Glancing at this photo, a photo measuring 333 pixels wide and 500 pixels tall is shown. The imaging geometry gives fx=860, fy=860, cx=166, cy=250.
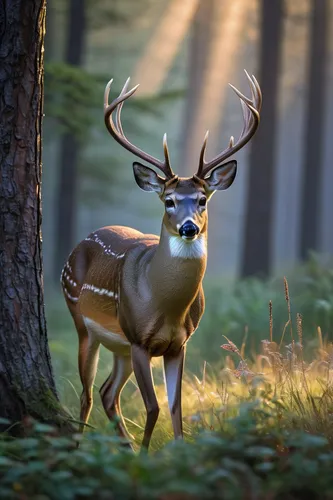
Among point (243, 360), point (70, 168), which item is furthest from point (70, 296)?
point (70, 168)

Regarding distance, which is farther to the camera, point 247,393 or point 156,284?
point 247,393

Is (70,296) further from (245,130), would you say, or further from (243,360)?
(243,360)

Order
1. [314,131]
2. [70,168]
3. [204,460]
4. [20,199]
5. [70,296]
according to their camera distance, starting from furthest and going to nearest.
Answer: [314,131] < [70,168] < [70,296] < [20,199] < [204,460]

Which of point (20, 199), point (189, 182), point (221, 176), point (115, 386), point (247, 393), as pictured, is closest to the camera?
point (20, 199)

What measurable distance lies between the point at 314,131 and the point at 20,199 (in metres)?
14.6

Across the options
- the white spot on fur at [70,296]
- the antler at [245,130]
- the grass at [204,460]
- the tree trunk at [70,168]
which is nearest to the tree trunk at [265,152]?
the tree trunk at [70,168]

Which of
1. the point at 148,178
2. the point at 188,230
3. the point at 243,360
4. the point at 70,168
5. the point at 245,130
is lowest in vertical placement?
the point at 70,168

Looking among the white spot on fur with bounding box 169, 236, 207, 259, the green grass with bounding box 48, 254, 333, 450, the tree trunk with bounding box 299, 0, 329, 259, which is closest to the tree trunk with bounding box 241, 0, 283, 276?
the green grass with bounding box 48, 254, 333, 450

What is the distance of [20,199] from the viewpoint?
5418 mm

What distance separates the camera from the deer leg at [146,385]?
5453mm

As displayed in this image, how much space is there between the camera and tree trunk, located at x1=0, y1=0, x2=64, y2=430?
5348mm

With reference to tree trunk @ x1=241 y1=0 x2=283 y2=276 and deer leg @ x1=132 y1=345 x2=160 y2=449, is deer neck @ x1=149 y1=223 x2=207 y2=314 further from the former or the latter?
tree trunk @ x1=241 y1=0 x2=283 y2=276

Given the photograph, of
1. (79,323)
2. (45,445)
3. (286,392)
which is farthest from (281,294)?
(45,445)

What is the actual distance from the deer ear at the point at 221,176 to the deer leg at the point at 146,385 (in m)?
1.20
